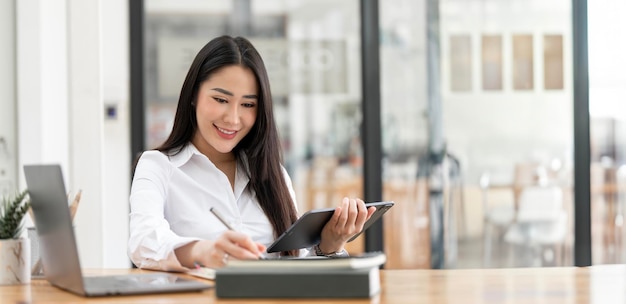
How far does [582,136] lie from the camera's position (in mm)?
4840

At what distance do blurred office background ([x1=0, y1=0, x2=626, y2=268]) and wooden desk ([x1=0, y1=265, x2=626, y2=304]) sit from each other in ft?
8.73

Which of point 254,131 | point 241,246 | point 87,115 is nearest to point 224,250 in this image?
point 241,246

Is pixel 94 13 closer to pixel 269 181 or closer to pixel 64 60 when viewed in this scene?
pixel 64 60

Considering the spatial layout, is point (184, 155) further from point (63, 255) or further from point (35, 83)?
point (35, 83)

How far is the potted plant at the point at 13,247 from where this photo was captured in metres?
2.21

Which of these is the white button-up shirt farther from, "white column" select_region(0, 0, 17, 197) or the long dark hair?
"white column" select_region(0, 0, 17, 197)

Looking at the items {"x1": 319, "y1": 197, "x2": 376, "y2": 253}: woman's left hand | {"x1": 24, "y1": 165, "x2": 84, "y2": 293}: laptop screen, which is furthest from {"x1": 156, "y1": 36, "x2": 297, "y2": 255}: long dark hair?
{"x1": 24, "y1": 165, "x2": 84, "y2": 293}: laptop screen

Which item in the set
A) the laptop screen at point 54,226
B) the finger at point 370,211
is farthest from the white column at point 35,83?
the finger at point 370,211

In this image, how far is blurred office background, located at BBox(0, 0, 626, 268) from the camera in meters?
4.91

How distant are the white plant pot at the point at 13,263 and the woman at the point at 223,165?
10.1 inches

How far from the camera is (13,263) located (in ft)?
7.26

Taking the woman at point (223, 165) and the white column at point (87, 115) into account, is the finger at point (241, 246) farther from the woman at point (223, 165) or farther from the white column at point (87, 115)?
the white column at point (87, 115)

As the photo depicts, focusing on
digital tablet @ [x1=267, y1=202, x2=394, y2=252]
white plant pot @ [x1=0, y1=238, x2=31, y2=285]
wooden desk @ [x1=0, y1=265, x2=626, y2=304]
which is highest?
digital tablet @ [x1=267, y1=202, x2=394, y2=252]

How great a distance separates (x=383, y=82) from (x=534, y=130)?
852 mm
